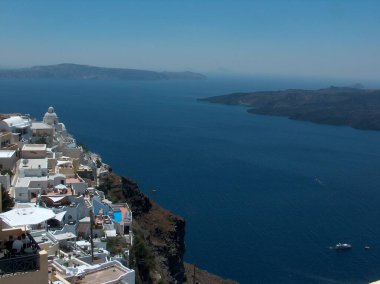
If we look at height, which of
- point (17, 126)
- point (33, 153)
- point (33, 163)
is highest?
point (17, 126)

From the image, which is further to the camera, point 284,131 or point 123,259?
point 284,131

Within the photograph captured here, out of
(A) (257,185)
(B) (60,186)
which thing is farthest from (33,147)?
(A) (257,185)

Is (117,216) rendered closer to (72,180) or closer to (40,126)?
(72,180)

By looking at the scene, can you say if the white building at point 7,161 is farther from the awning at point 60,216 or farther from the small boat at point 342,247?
the small boat at point 342,247

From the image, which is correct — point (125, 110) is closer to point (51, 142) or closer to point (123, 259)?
point (51, 142)

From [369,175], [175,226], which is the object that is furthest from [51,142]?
[369,175]

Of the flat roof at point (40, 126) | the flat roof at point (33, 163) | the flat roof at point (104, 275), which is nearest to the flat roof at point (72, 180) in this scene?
the flat roof at point (33, 163)
